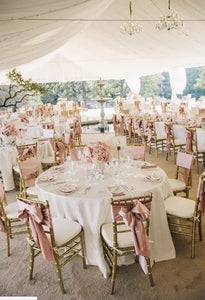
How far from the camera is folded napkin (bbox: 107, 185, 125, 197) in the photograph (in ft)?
9.66

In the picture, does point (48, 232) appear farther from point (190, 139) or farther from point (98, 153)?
point (190, 139)

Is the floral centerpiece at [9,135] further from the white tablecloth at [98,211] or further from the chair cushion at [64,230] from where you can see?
the chair cushion at [64,230]

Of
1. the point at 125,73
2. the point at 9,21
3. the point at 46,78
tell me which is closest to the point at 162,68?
the point at 125,73

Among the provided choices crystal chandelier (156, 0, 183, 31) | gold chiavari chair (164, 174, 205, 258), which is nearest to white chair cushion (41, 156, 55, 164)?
gold chiavari chair (164, 174, 205, 258)

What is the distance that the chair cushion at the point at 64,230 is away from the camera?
281 cm

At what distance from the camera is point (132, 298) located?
8.52 feet

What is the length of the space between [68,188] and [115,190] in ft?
1.74

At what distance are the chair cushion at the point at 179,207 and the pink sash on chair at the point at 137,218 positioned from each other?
687 millimetres

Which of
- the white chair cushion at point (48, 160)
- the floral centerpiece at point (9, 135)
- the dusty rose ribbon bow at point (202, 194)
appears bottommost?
the white chair cushion at point (48, 160)

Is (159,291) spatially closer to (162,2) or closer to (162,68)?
(162,2)

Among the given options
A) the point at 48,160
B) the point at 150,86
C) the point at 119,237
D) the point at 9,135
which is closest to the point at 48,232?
the point at 119,237

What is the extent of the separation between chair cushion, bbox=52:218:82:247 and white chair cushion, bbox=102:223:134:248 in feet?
0.91

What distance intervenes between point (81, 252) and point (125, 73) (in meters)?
13.0

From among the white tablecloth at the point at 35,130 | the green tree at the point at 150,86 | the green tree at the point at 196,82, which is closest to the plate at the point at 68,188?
the white tablecloth at the point at 35,130
